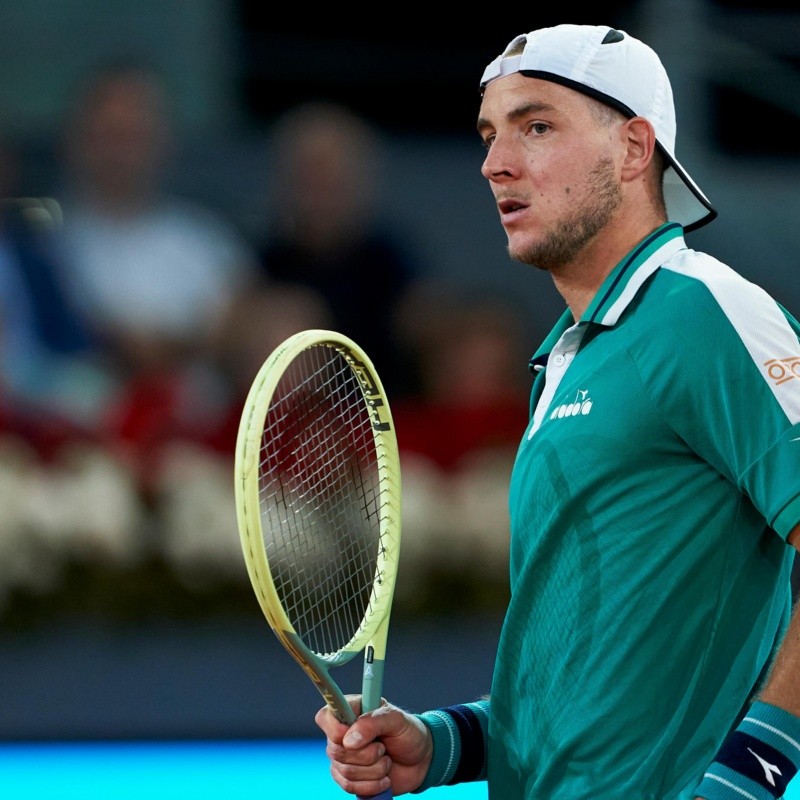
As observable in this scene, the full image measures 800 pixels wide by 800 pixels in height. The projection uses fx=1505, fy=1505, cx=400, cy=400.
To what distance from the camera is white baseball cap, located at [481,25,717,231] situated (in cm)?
207

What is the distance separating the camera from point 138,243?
234 inches

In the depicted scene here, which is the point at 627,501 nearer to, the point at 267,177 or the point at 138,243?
the point at 138,243

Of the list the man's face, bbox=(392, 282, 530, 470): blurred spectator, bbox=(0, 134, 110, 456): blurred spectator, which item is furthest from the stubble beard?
bbox=(0, 134, 110, 456): blurred spectator

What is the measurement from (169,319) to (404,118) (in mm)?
1553

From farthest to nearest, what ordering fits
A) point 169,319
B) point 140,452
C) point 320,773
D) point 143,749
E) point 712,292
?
1. point 169,319
2. point 140,452
3. point 143,749
4. point 320,773
5. point 712,292

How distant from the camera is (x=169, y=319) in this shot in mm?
5750

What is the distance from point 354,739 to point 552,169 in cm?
81

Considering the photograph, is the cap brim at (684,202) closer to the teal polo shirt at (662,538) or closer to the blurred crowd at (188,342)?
the teal polo shirt at (662,538)

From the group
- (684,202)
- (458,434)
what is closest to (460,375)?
(458,434)

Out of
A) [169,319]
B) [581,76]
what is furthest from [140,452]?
[581,76]

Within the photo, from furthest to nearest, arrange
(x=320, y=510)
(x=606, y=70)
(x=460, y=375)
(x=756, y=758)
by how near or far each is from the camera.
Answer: (x=460, y=375) < (x=320, y=510) < (x=606, y=70) < (x=756, y=758)

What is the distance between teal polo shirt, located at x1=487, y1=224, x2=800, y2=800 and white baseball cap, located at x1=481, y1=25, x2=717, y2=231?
263 mm

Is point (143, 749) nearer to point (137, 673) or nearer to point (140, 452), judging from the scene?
point (137, 673)

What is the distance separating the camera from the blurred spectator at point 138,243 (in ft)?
18.7
